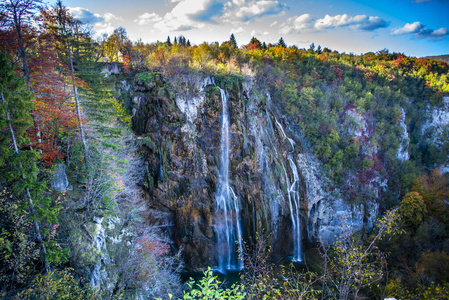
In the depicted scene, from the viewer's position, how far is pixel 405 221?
897 inches

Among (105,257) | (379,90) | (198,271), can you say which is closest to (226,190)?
(198,271)

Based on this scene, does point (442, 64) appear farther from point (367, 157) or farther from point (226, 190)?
point (226, 190)

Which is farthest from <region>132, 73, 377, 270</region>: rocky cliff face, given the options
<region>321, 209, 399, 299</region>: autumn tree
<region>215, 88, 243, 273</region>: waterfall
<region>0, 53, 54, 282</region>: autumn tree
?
<region>0, 53, 54, 282</region>: autumn tree

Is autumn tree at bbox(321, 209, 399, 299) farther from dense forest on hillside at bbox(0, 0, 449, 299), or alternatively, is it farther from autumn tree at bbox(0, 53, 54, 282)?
autumn tree at bbox(0, 53, 54, 282)

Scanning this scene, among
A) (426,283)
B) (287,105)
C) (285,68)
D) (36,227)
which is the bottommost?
(426,283)

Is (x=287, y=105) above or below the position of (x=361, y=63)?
below

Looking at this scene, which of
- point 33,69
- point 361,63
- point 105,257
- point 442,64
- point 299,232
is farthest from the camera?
point 442,64

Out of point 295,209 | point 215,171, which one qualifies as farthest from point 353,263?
point 295,209

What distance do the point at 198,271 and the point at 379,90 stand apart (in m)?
41.4

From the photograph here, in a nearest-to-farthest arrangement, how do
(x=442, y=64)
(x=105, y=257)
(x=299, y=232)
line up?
(x=105, y=257), (x=299, y=232), (x=442, y=64)

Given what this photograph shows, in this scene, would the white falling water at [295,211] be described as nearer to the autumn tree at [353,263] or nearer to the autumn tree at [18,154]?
the autumn tree at [353,263]

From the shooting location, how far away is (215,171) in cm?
2312

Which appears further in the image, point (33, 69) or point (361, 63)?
point (361, 63)

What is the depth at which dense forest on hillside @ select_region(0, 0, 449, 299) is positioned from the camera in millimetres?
8344
